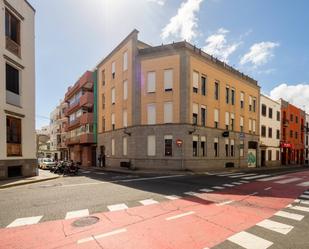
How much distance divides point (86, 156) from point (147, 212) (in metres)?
31.6

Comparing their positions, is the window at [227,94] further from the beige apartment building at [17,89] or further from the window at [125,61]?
the beige apartment building at [17,89]

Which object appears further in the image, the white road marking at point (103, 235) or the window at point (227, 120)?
the window at point (227, 120)

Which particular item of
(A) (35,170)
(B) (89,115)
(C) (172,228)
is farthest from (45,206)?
(B) (89,115)

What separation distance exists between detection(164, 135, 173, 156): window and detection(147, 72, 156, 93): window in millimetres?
5120

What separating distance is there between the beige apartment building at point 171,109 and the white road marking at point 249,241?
16.3 m

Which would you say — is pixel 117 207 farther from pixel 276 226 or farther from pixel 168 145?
pixel 168 145

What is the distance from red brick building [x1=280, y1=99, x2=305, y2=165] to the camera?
138ft

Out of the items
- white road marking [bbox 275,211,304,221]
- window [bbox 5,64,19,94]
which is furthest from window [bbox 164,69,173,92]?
white road marking [bbox 275,211,304,221]

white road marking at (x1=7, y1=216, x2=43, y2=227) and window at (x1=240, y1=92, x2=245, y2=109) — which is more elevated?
window at (x1=240, y1=92, x2=245, y2=109)

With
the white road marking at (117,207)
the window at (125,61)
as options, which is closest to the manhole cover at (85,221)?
the white road marking at (117,207)

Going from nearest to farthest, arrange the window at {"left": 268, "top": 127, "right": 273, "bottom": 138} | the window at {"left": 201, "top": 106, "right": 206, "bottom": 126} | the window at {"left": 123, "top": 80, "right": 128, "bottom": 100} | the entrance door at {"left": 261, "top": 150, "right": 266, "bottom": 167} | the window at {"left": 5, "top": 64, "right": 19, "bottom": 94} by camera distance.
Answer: the window at {"left": 5, "top": 64, "right": 19, "bottom": 94}, the window at {"left": 201, "top": 106, "right": 206, "bottom": 126}, the window at {"left": 123, "top": 80, "right": 128, "bottom": 100}, the entrance door at {"left": 261, "top": 150, "right": 266, "bottom": 167}, the window at {"left": 268, "top": 127, "right": 273, "bottom": 138}

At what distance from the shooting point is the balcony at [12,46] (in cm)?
1565

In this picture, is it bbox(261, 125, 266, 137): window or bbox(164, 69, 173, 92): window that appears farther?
bbox(261, 125, 266, 137): window

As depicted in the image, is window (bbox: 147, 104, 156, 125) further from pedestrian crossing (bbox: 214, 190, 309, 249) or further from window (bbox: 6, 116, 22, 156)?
pedestrian crossing (bbox: 214, 190, 309, 249)
